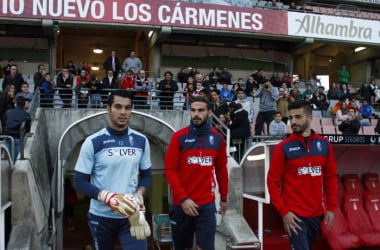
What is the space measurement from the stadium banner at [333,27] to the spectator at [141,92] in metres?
9.78

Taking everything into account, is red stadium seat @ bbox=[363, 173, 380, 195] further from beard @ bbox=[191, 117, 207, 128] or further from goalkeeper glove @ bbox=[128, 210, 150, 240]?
goalkeeper glove @ bbox=[128, 210, 150, 240]

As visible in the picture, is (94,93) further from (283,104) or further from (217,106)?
(283,104)

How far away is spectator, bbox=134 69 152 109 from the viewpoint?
1416cm

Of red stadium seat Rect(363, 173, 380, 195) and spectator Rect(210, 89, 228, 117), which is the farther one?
spectator Rect(210, 89, 228, 117)

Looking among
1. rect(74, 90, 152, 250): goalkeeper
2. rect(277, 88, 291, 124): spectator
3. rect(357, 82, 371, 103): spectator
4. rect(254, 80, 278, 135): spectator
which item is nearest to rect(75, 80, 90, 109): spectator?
rect(254, 80, 278, 135): spectator

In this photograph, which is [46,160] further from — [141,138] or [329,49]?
[329,49]

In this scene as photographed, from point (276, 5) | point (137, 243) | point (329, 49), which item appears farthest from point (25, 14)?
point (329, 49)

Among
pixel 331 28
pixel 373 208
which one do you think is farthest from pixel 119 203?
pixel 331 28

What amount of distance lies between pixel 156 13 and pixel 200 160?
15655 millimetres

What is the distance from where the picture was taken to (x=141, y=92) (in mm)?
14445

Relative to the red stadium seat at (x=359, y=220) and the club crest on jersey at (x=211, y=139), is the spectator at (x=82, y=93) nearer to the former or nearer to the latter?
the red stadium seat at (x=359, y=220)

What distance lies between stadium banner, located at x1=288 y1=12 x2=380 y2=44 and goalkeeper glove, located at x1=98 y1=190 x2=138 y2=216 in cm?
1967

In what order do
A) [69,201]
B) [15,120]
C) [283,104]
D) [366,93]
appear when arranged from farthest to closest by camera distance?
[366,93], [69,201], [283,104], [15,120]

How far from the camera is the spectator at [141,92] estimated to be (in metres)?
14.2
